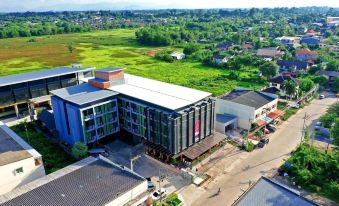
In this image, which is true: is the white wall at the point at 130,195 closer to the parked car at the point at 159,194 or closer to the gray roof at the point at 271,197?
the parked car at the point at 159,194

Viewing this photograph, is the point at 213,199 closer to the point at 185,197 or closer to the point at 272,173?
the point at 185,197

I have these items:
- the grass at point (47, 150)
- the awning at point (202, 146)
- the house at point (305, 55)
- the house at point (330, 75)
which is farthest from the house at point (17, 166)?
the house at point (305, 55)

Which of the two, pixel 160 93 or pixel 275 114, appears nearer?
pixel 160 93

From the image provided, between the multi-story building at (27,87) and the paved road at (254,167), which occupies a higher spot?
the multi-story building at (27,87)

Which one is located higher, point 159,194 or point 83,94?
point 83,94

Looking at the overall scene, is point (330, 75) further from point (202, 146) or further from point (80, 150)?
point (80, 150)

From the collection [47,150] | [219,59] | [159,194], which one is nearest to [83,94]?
[47,150]

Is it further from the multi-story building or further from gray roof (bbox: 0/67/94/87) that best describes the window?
gray roof (bbox: 0/67/94/87)
